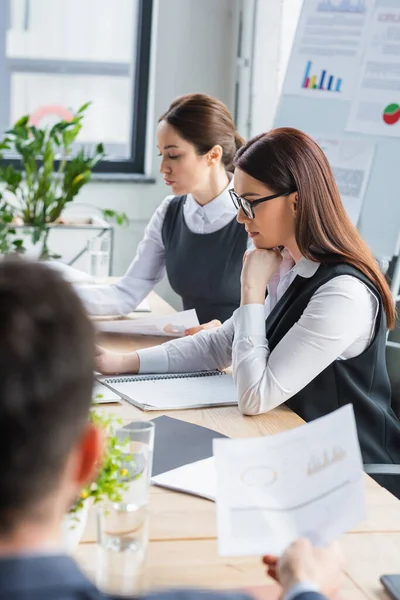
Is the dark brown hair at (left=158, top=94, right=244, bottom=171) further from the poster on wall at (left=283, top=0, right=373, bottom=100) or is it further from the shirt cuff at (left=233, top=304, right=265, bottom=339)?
the shirt cuff at (left=233, top=304, right=265, bottom=339)

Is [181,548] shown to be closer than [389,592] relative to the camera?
No

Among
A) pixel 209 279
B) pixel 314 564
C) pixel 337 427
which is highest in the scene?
pixel 337 427

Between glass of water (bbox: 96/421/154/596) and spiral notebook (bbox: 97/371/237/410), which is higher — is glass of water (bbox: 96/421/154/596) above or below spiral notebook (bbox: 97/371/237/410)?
above

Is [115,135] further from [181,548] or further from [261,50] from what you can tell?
[181,548]

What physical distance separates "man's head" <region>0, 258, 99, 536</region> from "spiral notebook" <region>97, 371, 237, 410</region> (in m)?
1.13

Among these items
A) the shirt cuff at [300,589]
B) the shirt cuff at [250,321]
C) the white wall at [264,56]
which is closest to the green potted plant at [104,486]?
the shirt cuff at [300,589]

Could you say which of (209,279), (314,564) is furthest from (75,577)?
(209,279)

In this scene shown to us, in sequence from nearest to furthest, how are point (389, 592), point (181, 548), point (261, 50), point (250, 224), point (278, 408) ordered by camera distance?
1. point (389, 592)
2. point (181, 548)
3. point (278, 408)
4. point (250, 224)
5. point (261, 50)

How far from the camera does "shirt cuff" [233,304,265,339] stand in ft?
6.33

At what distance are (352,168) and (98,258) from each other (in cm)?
99

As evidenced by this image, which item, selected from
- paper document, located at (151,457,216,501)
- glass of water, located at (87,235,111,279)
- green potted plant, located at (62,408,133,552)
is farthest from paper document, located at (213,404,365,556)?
glass of water, located at (87,235,111,279)

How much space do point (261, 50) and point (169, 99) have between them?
0.54 meters

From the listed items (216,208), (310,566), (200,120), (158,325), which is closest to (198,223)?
(216,208)

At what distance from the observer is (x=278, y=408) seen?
1.87 m
